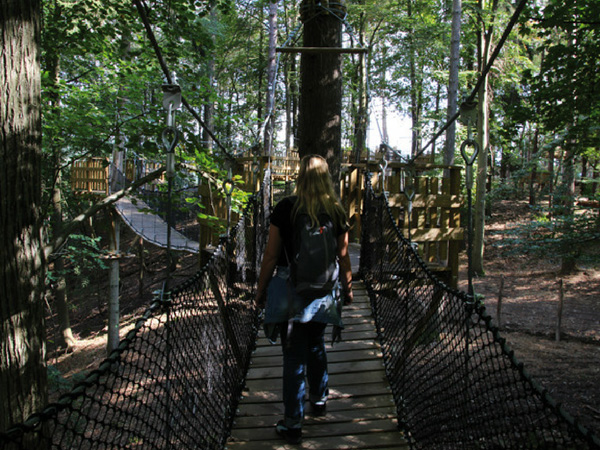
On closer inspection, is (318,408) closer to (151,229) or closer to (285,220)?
(285,220)

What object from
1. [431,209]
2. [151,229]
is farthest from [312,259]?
[151,229]

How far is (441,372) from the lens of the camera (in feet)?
11.0

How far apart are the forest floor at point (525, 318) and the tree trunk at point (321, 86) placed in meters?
2.64

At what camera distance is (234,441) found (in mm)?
1984

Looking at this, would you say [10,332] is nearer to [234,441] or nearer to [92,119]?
[234,441]

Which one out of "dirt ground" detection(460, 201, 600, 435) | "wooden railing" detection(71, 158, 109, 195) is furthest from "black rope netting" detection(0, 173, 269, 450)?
"wooden railing" detection(71, 158, 109, 195)

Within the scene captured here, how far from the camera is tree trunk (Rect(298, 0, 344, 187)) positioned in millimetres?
3643

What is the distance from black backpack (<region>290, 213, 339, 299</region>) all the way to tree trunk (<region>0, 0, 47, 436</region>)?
124 centimetres

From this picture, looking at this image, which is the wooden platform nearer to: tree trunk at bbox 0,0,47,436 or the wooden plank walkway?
tree trunk at bbox 0,0,47,436

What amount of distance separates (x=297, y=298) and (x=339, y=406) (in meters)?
0.67

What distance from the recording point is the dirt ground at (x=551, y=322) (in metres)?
4.20

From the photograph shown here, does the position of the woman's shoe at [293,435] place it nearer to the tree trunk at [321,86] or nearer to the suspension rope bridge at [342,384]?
the suspension rope bridge at [342,384]

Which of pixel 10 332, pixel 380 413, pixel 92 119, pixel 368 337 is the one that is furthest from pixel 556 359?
pixel 92 119

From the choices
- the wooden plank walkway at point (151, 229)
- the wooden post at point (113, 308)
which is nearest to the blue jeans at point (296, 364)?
the wooden post at point (113, 308)
